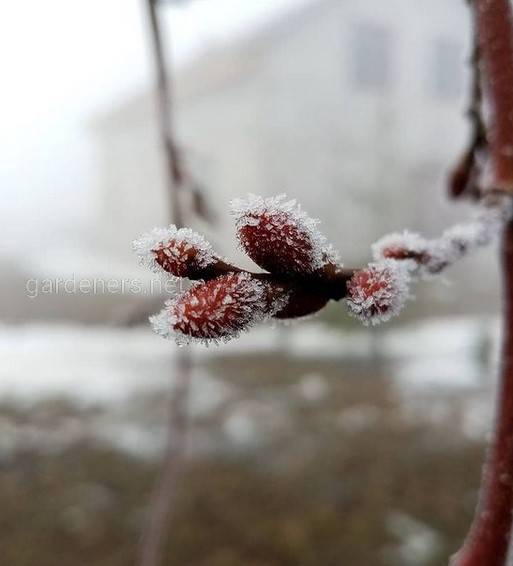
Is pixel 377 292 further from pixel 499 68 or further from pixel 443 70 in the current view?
pixel 443 70

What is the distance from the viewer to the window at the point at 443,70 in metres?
6.43

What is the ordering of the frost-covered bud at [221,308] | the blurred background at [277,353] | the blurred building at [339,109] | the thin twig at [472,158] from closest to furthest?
the frost-covered bud at [221,308] < the thin twig at [472,158] < the blurred background at [277,353] < the blurred building at [339,109]

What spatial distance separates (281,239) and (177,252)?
26mm

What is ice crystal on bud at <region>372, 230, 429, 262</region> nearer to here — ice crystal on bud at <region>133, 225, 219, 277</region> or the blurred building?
ice crystal on bud at <region>133, 225, 219, 277</region>

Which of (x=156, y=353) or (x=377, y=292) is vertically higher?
(x=156, y=353)

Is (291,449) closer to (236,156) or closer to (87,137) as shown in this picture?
(236,156)

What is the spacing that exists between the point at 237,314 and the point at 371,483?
2.81 meters

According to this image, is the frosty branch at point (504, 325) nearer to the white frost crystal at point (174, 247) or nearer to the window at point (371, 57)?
the white frost crystal at point (174, 247)

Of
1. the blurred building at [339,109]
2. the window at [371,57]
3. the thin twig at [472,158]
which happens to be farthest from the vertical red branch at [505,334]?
the window at [371,57]

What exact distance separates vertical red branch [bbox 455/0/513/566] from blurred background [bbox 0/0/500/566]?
56mm

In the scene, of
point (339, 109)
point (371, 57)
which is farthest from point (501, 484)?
point (371, 57)

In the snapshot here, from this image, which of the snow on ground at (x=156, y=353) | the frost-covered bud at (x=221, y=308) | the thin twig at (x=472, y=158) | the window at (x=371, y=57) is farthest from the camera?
the window at (x=371, y=57)

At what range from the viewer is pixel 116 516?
2.62 metres

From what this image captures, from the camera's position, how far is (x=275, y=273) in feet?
0.61
